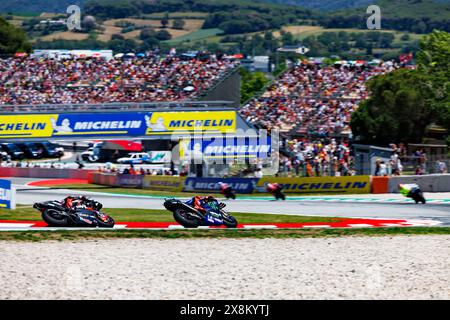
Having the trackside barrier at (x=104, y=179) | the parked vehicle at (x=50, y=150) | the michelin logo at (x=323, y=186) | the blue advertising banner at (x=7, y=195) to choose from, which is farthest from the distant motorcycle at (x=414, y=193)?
the parked vehicle at (x=50, y=150)

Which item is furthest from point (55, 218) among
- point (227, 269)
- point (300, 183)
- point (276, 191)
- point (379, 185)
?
point (379, 185)

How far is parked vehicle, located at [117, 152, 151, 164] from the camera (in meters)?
48.3

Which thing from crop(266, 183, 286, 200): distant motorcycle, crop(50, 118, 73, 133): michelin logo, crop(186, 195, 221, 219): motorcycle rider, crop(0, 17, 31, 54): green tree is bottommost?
crop(266, 183, 286, 200): distant motorcycle

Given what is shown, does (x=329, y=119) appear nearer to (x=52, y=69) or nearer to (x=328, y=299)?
(x=52, y=69)

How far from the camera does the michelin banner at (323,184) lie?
108 feet

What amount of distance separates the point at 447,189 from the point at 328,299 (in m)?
20.7

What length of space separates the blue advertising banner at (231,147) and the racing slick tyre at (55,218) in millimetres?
17258

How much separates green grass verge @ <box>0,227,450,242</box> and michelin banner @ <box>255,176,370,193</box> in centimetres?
1143

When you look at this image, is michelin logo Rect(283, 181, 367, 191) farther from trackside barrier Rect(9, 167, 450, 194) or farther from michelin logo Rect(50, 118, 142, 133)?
michelin logo Rect(50, 118, 142, 133)

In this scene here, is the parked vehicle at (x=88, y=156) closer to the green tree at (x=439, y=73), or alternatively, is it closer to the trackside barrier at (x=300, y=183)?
the trackside barrier at (x=300, y=183)

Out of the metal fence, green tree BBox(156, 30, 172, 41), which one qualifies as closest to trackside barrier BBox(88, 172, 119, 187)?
the metal fence

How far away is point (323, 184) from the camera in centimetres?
3362

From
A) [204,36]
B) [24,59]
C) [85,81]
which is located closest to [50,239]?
[85,81]

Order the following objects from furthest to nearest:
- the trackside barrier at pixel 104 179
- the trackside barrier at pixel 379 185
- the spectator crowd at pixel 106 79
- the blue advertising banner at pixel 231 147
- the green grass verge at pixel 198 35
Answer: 1. the green grass verge at pixel 198 35
2. the spectator crowd at pixel 106 79
3. the trackside barrier at pixel 104 179
4. the blue advertising banner at pixel 231 147
5. the trackside barrier at pixel 379 185
